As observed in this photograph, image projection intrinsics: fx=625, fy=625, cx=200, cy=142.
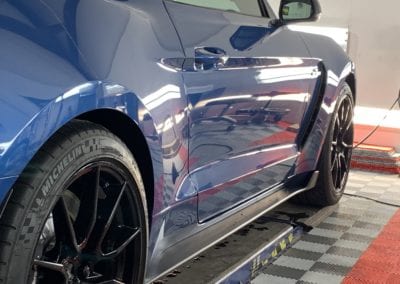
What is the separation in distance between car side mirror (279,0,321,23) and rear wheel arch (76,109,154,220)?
1.36 metres

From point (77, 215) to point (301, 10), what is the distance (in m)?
1.73

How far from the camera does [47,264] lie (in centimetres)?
143

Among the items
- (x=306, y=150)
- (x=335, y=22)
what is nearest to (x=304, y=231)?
(x=306, y=150)

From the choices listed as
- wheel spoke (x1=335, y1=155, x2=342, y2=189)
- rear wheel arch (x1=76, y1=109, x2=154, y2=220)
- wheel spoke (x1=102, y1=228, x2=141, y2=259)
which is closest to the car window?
rear wheel arch (x1=76, y1=109, x2=154, y2=220)

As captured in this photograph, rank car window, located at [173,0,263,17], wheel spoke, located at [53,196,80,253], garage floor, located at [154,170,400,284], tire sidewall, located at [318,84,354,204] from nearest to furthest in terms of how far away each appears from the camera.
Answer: wheel spoke, located at [53,196,80,253] → car window, located at [173,0,263,17] → garage floor, located at [154,170,400,284] → tire sidewall, located at [318,84,354,204]

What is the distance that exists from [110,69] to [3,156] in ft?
1.38

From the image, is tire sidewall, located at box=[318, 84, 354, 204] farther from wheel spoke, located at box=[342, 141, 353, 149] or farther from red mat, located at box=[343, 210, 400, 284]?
red mat, located at box=[343, 210, 400, 284]

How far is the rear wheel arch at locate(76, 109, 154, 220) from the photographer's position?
1.61m

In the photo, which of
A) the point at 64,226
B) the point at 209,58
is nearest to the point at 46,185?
the point at 64,226

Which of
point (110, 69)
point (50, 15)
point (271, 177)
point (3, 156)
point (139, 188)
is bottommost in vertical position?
point (271, 177)

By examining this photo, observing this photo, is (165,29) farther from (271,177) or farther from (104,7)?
Result: (271,177)

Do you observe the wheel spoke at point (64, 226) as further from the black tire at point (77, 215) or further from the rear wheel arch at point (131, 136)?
the rear wheel arch at point (131, 136)

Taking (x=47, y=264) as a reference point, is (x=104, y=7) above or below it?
above

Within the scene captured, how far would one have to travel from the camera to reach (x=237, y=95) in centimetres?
216
